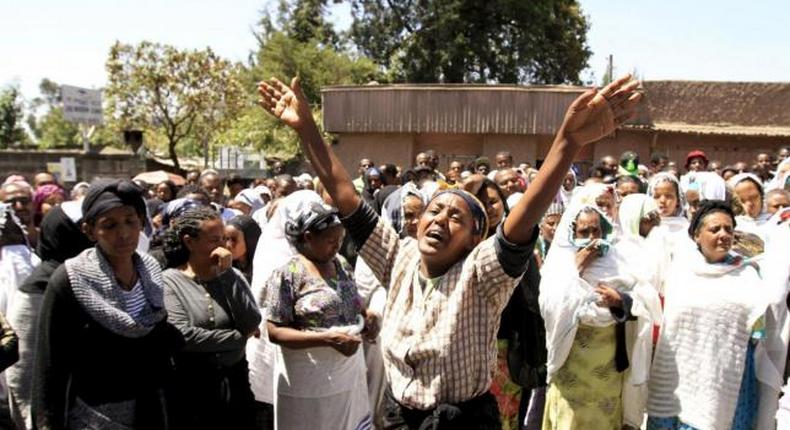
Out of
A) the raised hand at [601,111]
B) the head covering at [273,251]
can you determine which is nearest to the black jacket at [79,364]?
the head covering at [273,251]

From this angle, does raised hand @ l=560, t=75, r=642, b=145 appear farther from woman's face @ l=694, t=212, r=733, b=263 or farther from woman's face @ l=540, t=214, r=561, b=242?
woman's face @ l=540, t=214, r=561, b=242

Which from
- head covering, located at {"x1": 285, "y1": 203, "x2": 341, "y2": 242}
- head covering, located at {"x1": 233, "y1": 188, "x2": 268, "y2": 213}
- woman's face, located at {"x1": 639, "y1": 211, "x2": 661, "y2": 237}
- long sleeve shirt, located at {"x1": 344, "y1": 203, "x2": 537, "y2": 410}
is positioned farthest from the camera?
head covering, located at {"x1": 233, "y1": 188, "x2": 268, "y2": 213}

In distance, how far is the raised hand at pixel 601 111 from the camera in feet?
6.73

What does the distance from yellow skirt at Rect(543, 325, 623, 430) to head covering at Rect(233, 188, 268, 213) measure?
4.34 metres

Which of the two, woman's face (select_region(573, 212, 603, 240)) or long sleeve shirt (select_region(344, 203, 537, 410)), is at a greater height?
woman's face (select_region(573, 212, 603, 240))

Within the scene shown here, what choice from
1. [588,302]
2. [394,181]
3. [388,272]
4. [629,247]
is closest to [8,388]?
[388,272]

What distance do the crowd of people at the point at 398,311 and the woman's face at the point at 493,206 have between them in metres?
0.01

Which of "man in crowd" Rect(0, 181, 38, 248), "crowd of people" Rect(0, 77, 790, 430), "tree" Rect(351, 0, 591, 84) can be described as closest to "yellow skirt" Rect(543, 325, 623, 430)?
"crowd of people" Rect(0, 77, 790, 430)

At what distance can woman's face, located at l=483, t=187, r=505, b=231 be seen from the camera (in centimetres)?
444

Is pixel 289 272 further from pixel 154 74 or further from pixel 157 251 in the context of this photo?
pixel 154 74

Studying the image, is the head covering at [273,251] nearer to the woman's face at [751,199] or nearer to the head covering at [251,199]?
the head covering at [251,199]

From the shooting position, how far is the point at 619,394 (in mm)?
3967

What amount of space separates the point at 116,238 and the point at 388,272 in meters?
1.11

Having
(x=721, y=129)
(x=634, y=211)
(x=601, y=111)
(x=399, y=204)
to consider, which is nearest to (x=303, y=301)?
(x=601, y=111)
